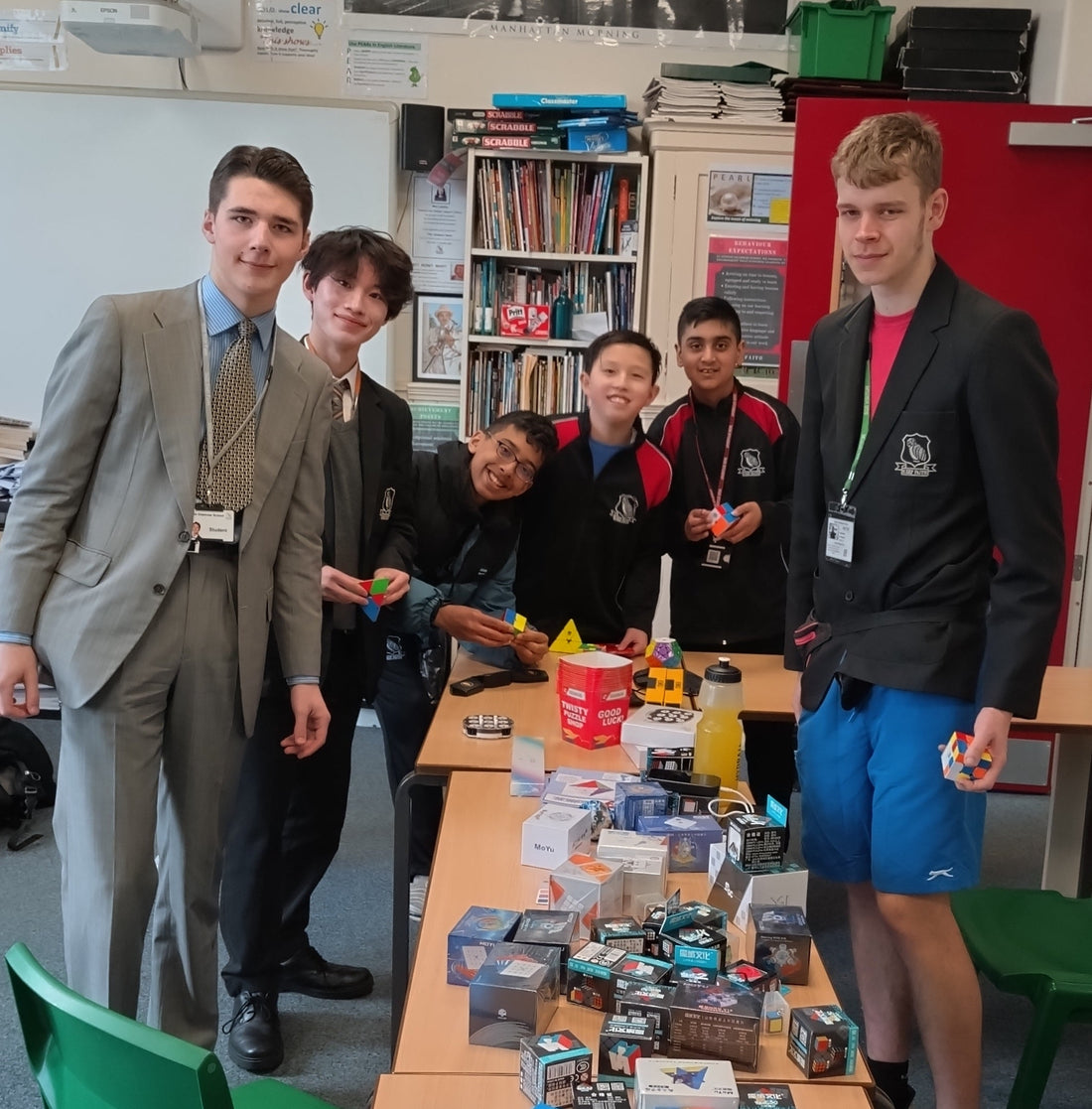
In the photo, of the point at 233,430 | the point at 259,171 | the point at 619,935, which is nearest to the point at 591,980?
the point at 619,935

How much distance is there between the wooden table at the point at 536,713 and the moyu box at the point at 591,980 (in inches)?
28.7

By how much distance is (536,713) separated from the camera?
2.39 meters

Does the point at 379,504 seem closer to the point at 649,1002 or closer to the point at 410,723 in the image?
the point at 410,723

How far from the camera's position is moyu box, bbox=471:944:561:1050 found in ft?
4.10

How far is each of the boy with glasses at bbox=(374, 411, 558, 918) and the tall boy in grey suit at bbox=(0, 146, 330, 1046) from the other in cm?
71

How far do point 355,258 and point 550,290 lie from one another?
2.30 meters

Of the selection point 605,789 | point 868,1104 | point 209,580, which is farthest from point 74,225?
point 868,1104

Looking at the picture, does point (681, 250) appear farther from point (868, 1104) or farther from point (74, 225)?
point (868, 1104)

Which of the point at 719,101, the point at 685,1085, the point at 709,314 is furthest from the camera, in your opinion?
the point at 719,101

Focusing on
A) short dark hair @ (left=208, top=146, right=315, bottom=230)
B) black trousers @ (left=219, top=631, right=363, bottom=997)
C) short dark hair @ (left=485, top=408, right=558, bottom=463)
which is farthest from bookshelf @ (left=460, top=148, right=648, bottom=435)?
short dark hair @ (left=208, top=146, right=315, bottom=230)

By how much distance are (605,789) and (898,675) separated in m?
0.50

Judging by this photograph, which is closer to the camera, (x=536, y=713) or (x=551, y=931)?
(x=551, y=931)

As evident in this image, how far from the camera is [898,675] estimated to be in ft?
5.77

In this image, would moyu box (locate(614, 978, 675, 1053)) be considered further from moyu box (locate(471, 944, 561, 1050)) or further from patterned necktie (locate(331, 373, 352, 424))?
patterned necktie (locate(331, 373, 352, 424))
